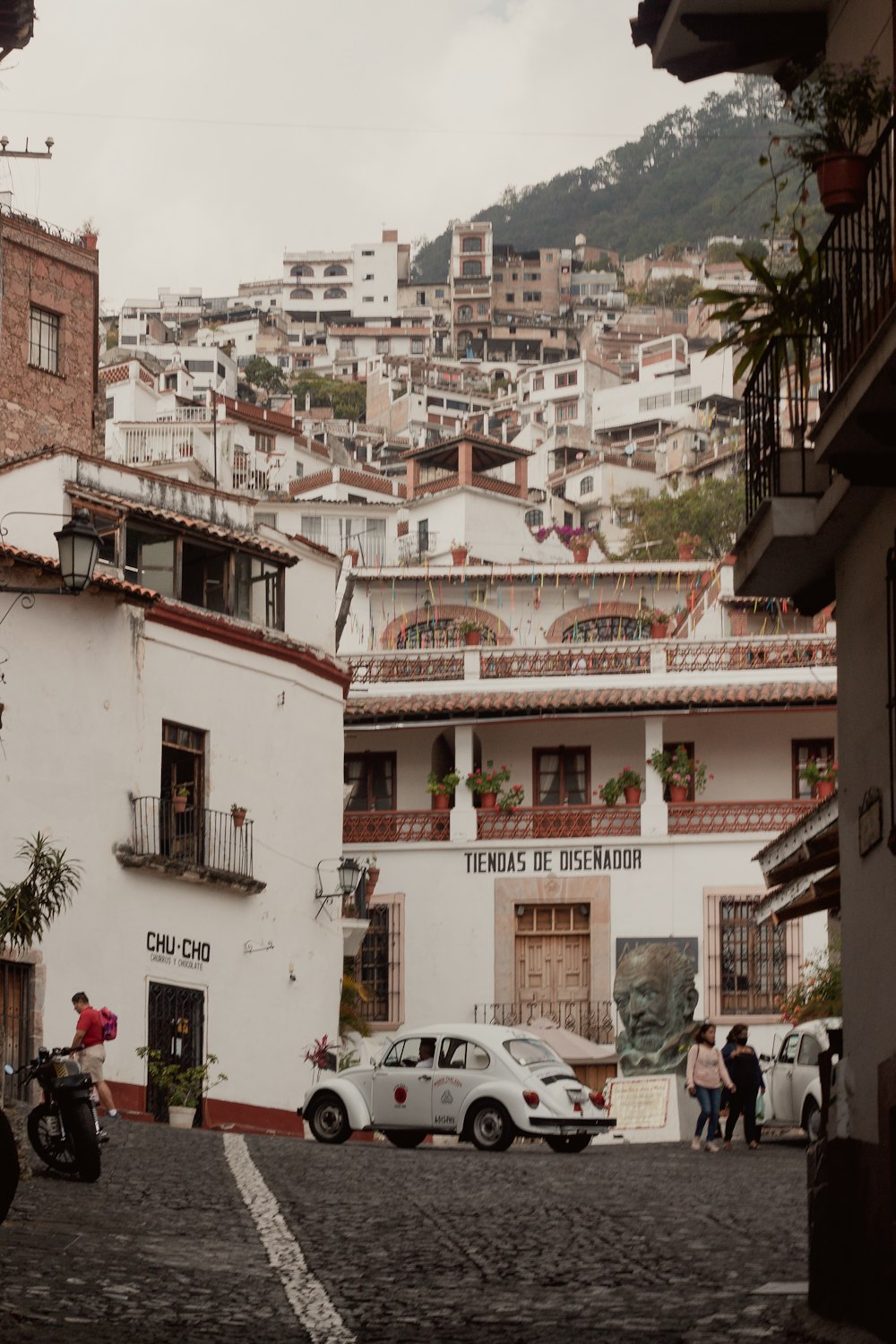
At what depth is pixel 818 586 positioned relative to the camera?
13.1 metres

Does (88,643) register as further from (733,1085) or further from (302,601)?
(733,1085)

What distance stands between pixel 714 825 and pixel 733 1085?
51.2 feet

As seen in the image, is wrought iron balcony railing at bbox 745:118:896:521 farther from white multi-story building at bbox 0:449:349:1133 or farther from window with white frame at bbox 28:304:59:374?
window with white frame at bbox 28:304:59:374

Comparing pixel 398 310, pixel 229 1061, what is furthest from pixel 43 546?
pixel 398 310

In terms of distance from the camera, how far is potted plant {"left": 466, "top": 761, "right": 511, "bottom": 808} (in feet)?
138

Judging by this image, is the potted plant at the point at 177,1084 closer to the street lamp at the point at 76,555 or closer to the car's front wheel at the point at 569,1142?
the car's front wheel at the point at 569,1142

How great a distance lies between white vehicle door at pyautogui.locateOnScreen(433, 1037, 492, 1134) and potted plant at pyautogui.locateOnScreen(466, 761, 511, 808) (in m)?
15.9

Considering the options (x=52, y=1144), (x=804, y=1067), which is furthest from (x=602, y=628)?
(x=52, y=1144)

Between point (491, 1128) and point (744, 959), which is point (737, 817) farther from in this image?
point (491, 1128)

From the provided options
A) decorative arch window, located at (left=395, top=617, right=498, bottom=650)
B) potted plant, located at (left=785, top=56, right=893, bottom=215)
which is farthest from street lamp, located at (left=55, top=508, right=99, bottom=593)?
decorative arch window, located at (left=395, top=617, right=498, bottom=650)

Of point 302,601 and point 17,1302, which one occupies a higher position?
point 302,601

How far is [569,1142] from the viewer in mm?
26328

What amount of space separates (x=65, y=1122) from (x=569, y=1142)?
365 inches

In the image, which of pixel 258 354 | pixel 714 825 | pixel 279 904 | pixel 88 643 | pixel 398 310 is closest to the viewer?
pixel 88 643
